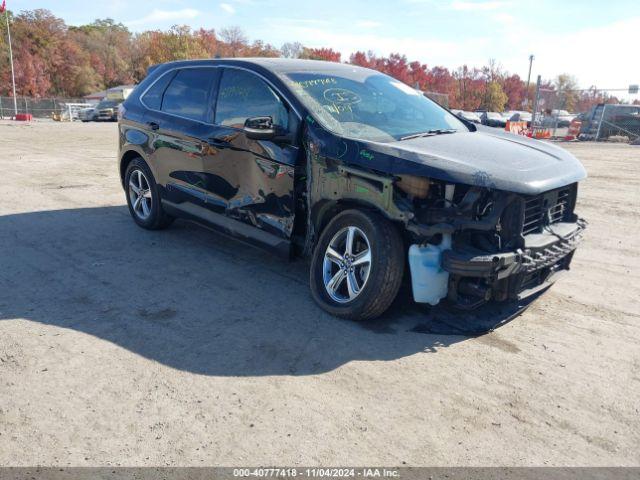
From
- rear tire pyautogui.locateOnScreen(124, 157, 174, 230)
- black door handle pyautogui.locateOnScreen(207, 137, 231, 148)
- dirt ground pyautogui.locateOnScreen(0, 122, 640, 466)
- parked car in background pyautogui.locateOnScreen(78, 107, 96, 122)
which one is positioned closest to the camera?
dirt ground pyautogui.locateOnScreen(0, 122, 640, 466)

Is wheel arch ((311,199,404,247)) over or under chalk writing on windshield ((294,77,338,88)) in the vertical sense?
under

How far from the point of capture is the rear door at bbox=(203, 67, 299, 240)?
4363 millimetres

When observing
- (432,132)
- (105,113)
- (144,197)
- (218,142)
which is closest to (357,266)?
(432,132)

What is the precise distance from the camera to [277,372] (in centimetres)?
332

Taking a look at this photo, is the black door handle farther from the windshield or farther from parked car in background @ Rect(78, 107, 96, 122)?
parked car in background @ Rect(78, 107, 96, 122)

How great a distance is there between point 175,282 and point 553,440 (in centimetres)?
324

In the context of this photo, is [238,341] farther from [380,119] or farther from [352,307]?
[380,119]

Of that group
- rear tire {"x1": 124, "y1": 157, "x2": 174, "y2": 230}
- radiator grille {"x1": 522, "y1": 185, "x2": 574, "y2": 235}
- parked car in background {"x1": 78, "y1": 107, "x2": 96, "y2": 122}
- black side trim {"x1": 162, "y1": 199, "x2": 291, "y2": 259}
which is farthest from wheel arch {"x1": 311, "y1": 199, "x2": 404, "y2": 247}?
parked car in background {"x1": 78, "y1": 107, "x2": 96, "y2": 122}

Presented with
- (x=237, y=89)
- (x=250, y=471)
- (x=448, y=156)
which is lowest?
(x=250, y=471)

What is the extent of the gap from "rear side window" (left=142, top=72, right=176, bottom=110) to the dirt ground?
5.49ft

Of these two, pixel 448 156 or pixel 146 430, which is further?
pixel 448 156

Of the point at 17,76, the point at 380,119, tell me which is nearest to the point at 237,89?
the point at 380,119

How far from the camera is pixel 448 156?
3.69 meters

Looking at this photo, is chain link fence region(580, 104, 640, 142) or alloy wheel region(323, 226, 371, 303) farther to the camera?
chain link fence region(580, 104, 640, 142)
